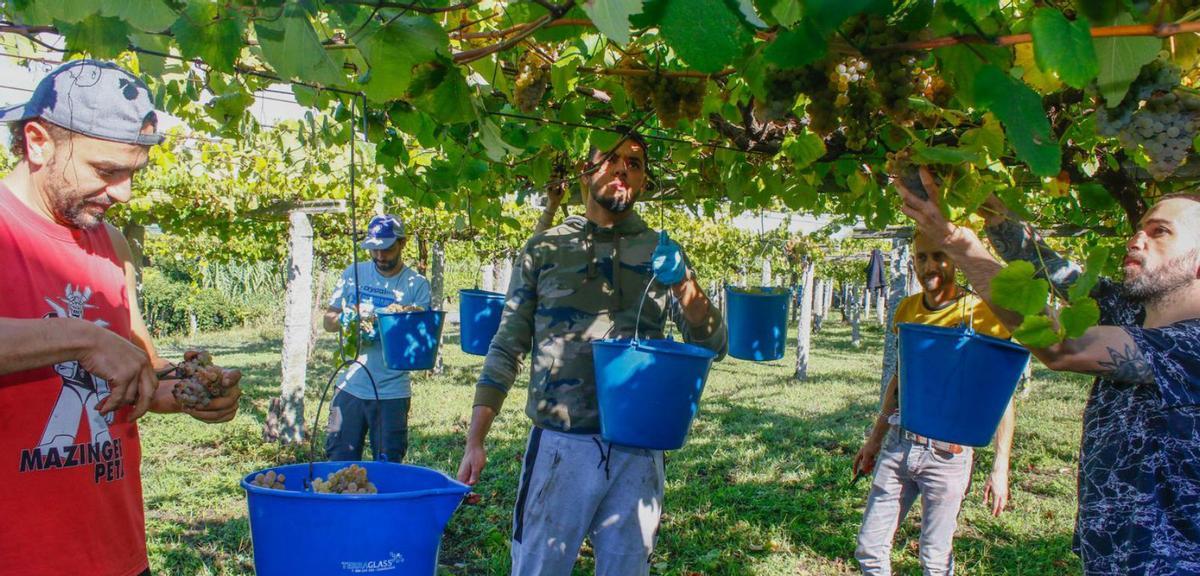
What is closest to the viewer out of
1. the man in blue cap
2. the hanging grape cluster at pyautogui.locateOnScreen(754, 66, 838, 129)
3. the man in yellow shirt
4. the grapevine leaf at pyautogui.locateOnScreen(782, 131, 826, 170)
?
the hanging grape cluster at pyautogui.locateOnScreen(754, 66, 838, 129)

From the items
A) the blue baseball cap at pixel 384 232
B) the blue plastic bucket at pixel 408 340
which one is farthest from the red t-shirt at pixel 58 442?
the blue baseball cap at pixel 384 232

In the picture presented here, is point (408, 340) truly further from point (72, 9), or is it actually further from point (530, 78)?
point (72, 9)

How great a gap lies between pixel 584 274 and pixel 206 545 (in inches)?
114

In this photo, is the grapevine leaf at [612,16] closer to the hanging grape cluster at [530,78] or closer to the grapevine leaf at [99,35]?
the grapevine leaf at [99,35]

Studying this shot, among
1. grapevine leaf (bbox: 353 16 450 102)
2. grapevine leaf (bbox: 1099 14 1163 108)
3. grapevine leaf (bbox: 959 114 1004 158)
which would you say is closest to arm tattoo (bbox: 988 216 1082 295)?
grapevine leaf (bbox: 959 114 1004 158)

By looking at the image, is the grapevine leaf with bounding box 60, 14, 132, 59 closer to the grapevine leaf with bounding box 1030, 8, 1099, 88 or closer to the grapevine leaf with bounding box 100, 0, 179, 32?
the grapevine leaf with bounding box 100, 0, 179, 32

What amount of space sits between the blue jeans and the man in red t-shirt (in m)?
2.46

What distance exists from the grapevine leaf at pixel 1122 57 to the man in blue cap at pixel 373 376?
10.9 feet

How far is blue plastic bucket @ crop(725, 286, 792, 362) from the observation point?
3906 mm

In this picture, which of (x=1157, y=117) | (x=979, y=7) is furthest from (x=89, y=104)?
(x=1157, y=117)

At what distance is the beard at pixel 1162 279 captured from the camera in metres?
1.71

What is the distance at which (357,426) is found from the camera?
160 inches

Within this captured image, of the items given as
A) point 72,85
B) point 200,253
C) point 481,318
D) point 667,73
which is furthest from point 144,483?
point 200,253

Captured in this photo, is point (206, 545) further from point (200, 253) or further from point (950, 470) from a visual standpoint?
point (200, 253)
